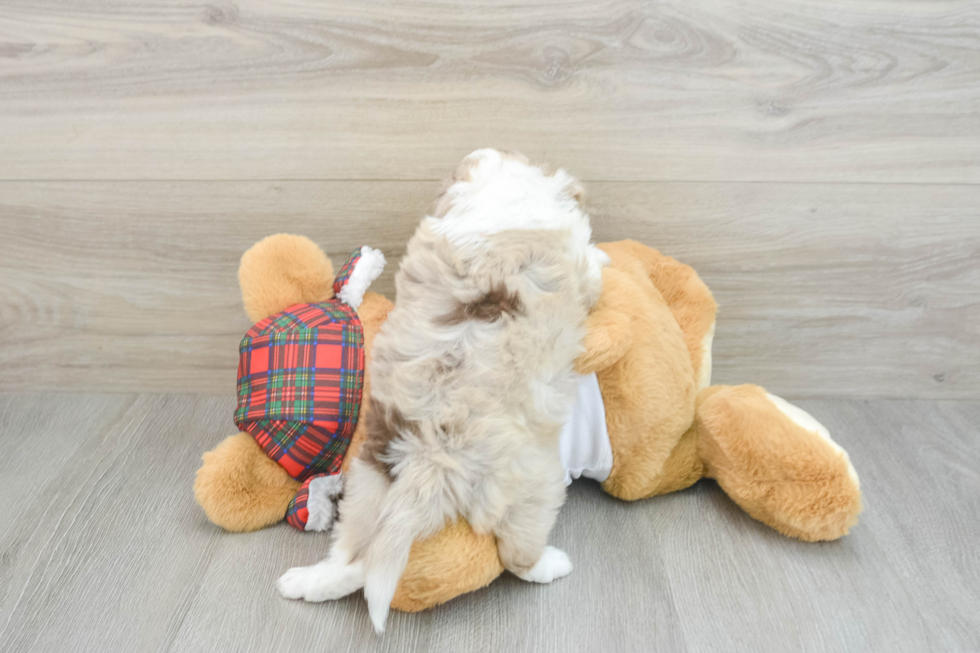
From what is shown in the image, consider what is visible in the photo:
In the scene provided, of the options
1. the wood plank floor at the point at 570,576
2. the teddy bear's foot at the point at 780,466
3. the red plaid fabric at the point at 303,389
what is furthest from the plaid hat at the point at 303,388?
the teddy bear's foot at the point at 780,466

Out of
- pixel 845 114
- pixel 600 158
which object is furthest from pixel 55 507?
pixel 845 114

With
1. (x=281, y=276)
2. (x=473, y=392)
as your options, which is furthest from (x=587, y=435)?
(x=281, y=276)

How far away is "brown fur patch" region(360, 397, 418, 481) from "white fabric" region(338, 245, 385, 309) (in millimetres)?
215

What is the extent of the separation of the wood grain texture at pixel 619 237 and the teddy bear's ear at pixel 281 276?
0.08 m

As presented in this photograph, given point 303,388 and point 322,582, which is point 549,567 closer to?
point 322,582

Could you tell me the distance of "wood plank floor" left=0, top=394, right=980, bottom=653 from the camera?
2.05 feet

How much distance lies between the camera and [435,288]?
62 centimetres

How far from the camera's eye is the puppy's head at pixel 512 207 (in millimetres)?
620

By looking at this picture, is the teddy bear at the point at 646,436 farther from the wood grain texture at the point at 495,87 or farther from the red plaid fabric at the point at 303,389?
the wood grain texture at the point at 495,87

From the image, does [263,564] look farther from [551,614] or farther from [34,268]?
[34,268]

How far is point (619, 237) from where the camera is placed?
0.90 metres

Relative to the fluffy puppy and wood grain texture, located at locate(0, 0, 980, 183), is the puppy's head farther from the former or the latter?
wood grain texture, located at locate(0, 0, 980, 183)

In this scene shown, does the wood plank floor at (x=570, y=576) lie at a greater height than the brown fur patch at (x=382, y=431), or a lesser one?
lesser

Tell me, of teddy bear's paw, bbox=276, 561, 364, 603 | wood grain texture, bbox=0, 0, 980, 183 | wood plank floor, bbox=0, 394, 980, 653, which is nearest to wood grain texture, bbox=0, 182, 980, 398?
wood grain texture, bbox=0, 0, 980, 183
